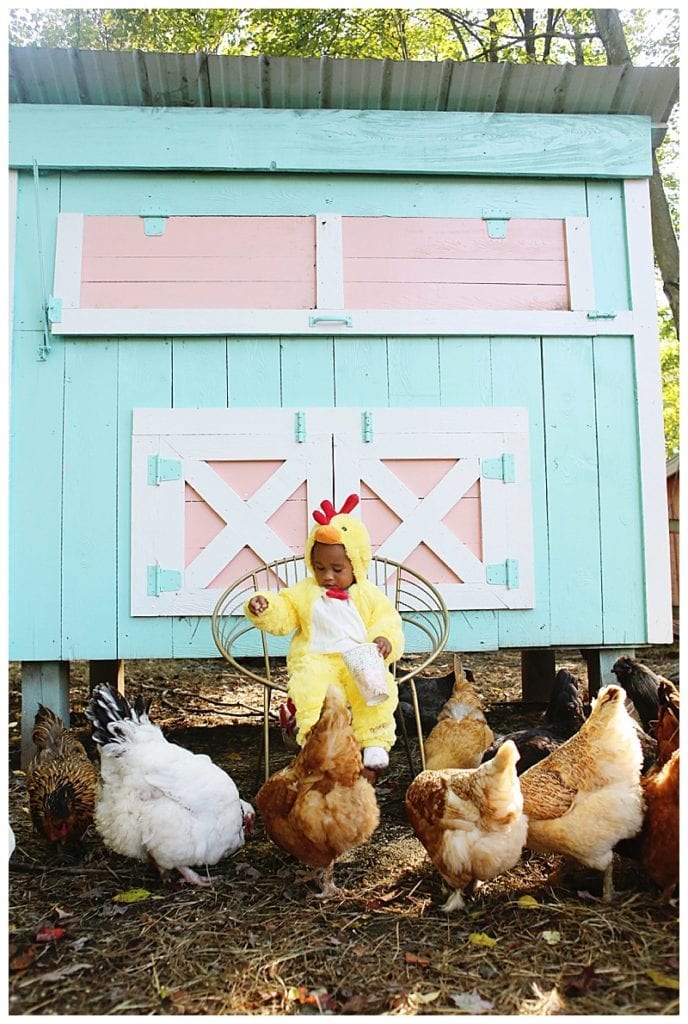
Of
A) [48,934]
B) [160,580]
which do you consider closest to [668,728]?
[48,934]

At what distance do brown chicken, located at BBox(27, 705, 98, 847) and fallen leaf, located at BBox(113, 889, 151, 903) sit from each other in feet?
1.62

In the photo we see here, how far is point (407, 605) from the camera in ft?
15.8

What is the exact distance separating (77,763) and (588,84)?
15.9 ft

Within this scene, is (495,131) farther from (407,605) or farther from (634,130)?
(407,605)

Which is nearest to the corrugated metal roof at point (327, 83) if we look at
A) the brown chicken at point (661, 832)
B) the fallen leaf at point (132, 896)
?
the brown chicken at point (661, 832)

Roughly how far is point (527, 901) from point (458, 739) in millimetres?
1059

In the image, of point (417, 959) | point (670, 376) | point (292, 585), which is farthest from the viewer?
point (670, 376)

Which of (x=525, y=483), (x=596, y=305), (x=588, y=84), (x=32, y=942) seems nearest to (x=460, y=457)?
(x=525, y=483)

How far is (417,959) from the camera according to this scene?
8.98 ft

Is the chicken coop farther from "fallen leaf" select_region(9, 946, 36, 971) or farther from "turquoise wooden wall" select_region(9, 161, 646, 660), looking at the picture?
"fallen leaf" select_region(9, 946, 36, 971)

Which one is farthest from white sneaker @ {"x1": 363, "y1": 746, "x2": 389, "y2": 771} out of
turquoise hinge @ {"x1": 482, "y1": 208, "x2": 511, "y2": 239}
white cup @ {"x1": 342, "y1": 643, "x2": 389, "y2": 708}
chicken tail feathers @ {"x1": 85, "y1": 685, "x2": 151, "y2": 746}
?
turquoise hinge @ {"x1": 482, "y1": 208, "x2": 511, "y2": 239}

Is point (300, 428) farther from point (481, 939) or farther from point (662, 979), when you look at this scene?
point (662, 979)

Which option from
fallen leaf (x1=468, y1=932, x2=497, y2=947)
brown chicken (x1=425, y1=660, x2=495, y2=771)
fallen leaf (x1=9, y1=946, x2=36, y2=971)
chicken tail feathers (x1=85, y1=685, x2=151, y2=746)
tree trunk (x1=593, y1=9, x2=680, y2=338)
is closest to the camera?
fallen leaf (x1=9, y1=946, x2=36, y2=971)

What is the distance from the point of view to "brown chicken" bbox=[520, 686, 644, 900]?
3047mm
